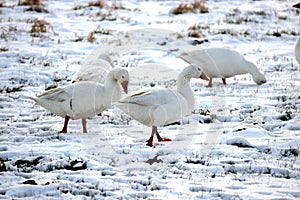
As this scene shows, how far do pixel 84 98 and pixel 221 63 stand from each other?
4236 millimetres

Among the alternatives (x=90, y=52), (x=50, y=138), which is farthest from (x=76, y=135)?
(x=90, y=52)

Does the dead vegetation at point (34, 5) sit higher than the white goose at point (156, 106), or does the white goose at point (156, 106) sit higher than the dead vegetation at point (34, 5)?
the dead vegetation at point (34, 5)

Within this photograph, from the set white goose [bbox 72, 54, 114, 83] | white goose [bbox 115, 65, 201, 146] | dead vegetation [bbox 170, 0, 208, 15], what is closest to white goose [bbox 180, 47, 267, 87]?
white goose [bbox 72, 54, 114, 83]

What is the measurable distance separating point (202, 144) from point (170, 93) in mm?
840

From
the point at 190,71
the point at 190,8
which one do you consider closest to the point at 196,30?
the point at 190,8

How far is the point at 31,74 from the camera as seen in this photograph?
37.6 ft

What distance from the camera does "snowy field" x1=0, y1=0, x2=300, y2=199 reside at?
578 cm

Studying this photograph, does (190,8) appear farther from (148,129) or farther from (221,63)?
(148,129)

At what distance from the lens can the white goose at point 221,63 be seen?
11.1 m

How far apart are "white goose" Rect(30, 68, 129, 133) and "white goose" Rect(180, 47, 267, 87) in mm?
3461

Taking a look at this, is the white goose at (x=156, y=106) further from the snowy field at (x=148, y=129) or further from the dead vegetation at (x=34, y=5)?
the dead vegetation at (x=34, y=5)

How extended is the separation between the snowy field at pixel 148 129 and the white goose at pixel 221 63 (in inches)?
11.7

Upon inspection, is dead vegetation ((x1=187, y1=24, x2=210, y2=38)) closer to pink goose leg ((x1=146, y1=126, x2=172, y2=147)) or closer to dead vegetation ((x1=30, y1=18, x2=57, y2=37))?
dead vegetation ((x1=30, y1=18, x2=57, y2=37))

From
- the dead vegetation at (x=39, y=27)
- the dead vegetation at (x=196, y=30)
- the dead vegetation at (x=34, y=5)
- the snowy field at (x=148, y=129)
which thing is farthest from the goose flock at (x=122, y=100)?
the dead vegetation at (x=34, y=5)
